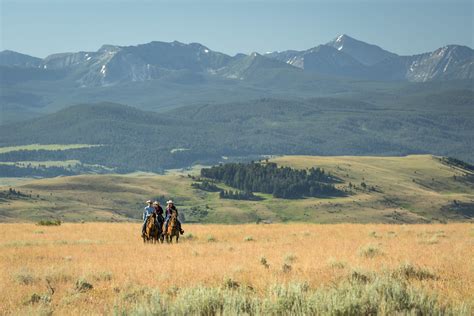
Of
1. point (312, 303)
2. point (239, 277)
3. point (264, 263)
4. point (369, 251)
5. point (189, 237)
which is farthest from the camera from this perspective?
point (189, 237)

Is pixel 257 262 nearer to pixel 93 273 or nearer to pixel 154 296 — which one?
pixel 93 273

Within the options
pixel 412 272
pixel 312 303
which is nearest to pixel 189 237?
pixel 412 272

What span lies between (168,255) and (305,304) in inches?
578

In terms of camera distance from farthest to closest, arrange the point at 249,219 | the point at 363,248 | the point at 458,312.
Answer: the point at 249,219
the point at 363,248
the point at 458,312

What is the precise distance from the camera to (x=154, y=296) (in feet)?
47.1

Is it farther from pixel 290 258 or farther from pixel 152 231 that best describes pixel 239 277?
pixel 152 231

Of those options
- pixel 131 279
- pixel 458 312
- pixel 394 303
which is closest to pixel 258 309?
pixel 394 303

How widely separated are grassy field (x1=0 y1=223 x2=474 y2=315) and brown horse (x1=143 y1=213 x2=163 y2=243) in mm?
1035

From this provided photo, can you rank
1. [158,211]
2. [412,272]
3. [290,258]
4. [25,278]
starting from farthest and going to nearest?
[158,211], [290,258], [25,278], [412,272]

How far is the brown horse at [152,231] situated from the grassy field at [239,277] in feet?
3.40

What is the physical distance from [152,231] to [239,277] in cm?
1706

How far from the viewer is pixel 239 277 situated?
60.5 ft

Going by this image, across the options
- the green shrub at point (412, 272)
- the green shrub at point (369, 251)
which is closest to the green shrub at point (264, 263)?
the green shrub at point (369, 251)

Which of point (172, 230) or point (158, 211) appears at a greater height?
point (158, 211)
